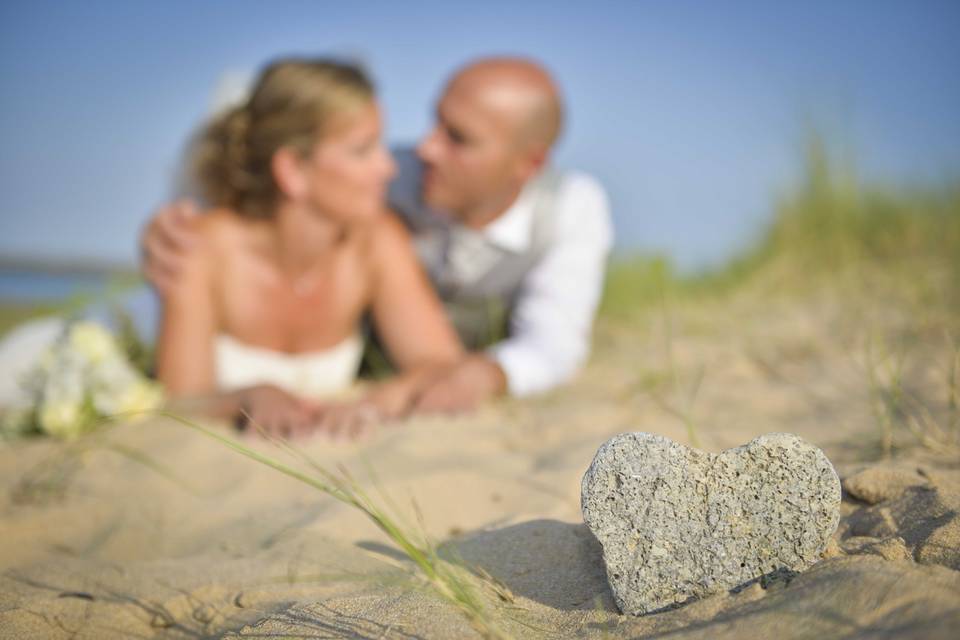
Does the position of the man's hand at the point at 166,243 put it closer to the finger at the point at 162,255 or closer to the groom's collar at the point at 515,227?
the finger at the point at 162,255

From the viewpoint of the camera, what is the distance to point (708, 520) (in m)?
1.16

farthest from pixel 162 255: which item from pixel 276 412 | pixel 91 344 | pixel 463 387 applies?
pixel 463 387

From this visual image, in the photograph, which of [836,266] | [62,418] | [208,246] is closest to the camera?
[62,418]

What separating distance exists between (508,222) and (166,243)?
59.7 inches

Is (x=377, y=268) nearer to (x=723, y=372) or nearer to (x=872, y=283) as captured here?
(x=723, y=372)

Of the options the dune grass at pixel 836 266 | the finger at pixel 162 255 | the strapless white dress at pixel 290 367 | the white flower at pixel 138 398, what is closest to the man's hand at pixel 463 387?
the strapless white dress at pixel 290 367

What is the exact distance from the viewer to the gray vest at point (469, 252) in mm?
3695

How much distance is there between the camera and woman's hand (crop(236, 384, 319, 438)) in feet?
8.53

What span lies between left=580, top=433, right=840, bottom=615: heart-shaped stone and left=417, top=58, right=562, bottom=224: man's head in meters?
2.52

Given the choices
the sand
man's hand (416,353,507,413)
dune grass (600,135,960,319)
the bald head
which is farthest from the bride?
dune grass (600,135,960,319)

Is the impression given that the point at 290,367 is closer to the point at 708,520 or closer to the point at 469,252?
Result: the point at 469,252

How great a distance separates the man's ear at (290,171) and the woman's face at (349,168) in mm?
28

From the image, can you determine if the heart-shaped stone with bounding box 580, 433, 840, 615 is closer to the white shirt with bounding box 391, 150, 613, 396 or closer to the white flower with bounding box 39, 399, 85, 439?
the white flower with bounding box 39, 399, 85, 439

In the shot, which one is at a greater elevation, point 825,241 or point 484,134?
point 484,134
